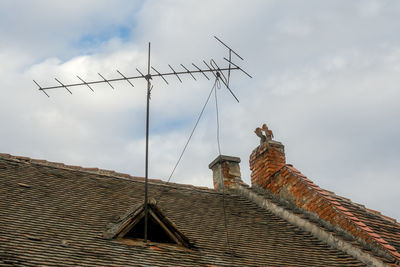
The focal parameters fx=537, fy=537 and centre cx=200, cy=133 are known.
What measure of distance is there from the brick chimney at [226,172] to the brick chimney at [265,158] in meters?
0.46

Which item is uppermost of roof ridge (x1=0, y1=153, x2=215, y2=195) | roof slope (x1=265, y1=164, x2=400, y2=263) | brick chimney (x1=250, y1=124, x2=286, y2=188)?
brick chimney (x1=250, y1=124, x2=286, y2=188)

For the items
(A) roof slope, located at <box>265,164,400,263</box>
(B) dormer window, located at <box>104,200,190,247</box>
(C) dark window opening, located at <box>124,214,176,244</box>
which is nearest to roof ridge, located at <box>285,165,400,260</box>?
(A) roof slope, located at <box>265,164,400,263</box>

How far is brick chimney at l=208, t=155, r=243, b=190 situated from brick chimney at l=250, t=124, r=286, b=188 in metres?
0.46

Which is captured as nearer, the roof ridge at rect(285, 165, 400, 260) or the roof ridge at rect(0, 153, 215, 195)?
the roof ridge at rect(285, 165, 400, 260)

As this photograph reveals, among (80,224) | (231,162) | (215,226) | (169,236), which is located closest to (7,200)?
(80,224)

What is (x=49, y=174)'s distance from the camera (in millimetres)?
11430

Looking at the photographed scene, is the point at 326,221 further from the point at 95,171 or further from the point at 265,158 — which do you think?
the point at 95,171

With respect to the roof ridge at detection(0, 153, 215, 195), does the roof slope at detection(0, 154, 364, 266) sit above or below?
below

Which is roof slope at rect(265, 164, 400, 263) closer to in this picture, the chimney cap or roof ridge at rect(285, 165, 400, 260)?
roof ridge at rect(285, 165, 400, 260)

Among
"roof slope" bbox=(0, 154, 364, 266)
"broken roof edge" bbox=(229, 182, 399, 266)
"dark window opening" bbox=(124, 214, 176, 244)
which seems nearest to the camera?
"roof slope" bbox=(0, 154, 364, 266)

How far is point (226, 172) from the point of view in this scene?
14.1 metres

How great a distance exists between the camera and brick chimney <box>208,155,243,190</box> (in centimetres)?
1393

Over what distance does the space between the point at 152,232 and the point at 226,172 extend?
16.2 feet

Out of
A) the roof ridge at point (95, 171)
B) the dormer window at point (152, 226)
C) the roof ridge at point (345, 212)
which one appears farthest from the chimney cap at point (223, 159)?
the dormer window at point (152, 226)
